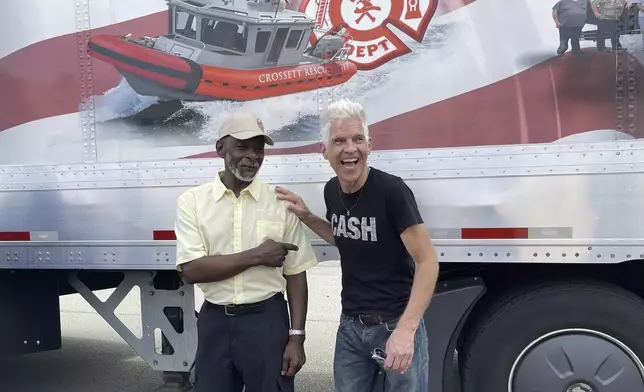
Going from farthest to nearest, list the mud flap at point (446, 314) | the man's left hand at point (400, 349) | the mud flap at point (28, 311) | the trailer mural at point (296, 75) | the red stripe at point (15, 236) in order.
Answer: the mud flap at point (28, 311) < the red stripe at point (15, 236) < the mud flap at point (446, 314) < the trailer mural at point (296, 75) < the man's left hand at point (400, 349)

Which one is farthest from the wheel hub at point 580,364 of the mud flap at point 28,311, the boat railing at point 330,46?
the mud flap at point 28,311

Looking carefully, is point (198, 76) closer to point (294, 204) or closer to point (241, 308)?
point (294, 204)

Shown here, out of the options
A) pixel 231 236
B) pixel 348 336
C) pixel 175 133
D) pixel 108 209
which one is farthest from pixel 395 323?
pixel 108 209

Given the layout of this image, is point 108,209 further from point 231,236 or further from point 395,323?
point 395,323

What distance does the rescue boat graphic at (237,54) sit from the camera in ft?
9.20

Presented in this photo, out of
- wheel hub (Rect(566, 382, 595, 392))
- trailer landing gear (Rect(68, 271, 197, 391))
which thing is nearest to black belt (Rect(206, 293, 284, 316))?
trailer landing gear (Rect(68, 271, 197, 391))

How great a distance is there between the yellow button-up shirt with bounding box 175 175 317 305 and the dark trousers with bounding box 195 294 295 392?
61mm

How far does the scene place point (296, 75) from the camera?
2.83 metres

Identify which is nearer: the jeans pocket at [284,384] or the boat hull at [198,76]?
the jeans pocket at [284,384]

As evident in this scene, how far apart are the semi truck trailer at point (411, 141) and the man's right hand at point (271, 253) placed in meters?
0.57

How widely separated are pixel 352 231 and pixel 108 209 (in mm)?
1445

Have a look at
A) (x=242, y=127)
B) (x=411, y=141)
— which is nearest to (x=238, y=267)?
(x=242, y=127)

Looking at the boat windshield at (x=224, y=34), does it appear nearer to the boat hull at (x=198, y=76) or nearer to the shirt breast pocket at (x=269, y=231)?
the boat hull at (x=198, y=76)

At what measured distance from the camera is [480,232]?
271 centimetres
